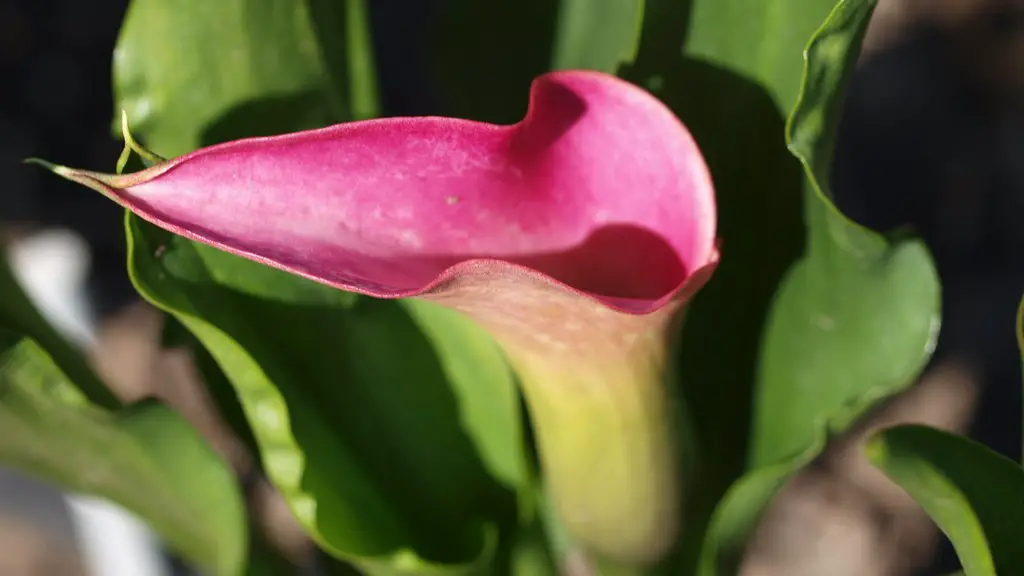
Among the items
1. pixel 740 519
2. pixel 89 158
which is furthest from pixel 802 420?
pixel 89 158

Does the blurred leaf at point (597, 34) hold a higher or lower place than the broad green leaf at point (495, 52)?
higher

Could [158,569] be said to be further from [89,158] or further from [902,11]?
[902,11]

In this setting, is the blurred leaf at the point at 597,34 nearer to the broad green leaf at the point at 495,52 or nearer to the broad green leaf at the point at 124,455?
the broad green leaf at the point at 495,52

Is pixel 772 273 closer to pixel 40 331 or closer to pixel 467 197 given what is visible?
pixel 467 197

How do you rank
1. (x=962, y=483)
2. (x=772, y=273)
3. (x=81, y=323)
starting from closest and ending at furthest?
1. (x=962, y=483)
2. (x=772, y=273)
3. (x=81, y=323)

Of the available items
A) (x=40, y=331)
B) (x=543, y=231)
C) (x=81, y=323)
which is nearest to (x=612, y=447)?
(x=543, y=231)

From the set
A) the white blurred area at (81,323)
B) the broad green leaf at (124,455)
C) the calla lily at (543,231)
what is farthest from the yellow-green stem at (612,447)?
the white blurred area at (81,323)
